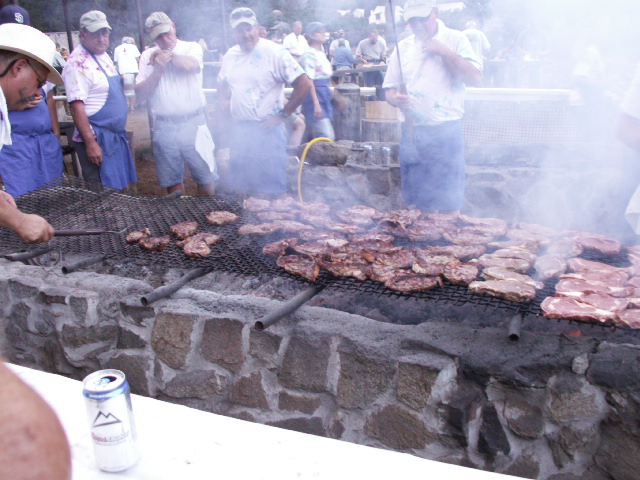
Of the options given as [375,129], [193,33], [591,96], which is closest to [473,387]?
[591,96]

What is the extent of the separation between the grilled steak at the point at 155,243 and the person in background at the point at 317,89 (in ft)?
15.8

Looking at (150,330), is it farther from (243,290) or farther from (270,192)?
(270,192)

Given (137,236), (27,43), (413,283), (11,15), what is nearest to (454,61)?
(413,283)

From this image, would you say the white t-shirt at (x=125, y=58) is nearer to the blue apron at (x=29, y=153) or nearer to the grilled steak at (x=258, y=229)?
the blue apron at (x=29, y=153)

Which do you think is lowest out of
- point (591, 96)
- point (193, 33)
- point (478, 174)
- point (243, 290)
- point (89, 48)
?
Answer: point (243, 290)

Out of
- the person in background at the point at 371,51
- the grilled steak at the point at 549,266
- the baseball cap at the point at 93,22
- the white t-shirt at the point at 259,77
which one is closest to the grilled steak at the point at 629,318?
the grilled steak at the point at 549,266

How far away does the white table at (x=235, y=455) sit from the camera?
4.46 feet

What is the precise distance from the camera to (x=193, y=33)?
8.89 m

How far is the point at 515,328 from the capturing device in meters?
2.37

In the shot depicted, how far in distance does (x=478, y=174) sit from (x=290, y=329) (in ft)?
14.0

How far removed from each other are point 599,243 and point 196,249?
2882 mm

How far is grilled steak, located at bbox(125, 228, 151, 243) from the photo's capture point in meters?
3.72

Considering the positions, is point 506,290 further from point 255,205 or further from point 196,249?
point 255,205

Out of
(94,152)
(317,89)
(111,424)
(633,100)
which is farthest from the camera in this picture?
(317,89)
